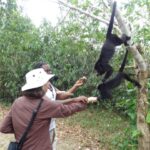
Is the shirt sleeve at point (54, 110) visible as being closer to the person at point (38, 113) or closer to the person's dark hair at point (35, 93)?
the person at point (38, 113)

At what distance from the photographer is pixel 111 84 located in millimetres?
3717

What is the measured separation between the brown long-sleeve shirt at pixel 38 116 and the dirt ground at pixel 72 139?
3.41m

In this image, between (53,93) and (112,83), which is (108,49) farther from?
(53,93)

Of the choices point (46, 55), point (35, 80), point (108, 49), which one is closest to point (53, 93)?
point (35, 80)

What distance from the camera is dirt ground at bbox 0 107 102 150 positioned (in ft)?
22.6

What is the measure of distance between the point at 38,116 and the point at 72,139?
4055mm

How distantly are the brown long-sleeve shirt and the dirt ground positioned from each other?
Result: 11.2 feet

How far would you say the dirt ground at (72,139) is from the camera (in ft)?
22.6

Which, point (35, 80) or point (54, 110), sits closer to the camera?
point (54, 110)

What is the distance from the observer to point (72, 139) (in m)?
7.34

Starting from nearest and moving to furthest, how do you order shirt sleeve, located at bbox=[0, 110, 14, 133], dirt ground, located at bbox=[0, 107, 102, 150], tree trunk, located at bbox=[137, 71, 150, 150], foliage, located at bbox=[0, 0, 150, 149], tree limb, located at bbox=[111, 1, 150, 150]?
shirt sleeve, located at bbox=[0, 110, 14, 133] → tree limb, located at bbox=[111, 1, 150, 150] → tree trunk, located at bbox=[137, 71, 150, 150] → dirt ground, located at bbox=[0, 107, 102, 150] → foliage, located at bbox=[0, 0, 150, 149]

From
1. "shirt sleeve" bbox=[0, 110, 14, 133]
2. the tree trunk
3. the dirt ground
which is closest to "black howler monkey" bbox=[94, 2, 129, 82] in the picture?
the tree trunk

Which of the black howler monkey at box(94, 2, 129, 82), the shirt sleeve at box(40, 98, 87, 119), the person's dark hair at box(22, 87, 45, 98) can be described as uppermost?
the black howler monkey at box(94, 2, 129, 82)

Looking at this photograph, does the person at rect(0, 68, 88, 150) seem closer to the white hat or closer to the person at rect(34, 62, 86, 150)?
the white hat
